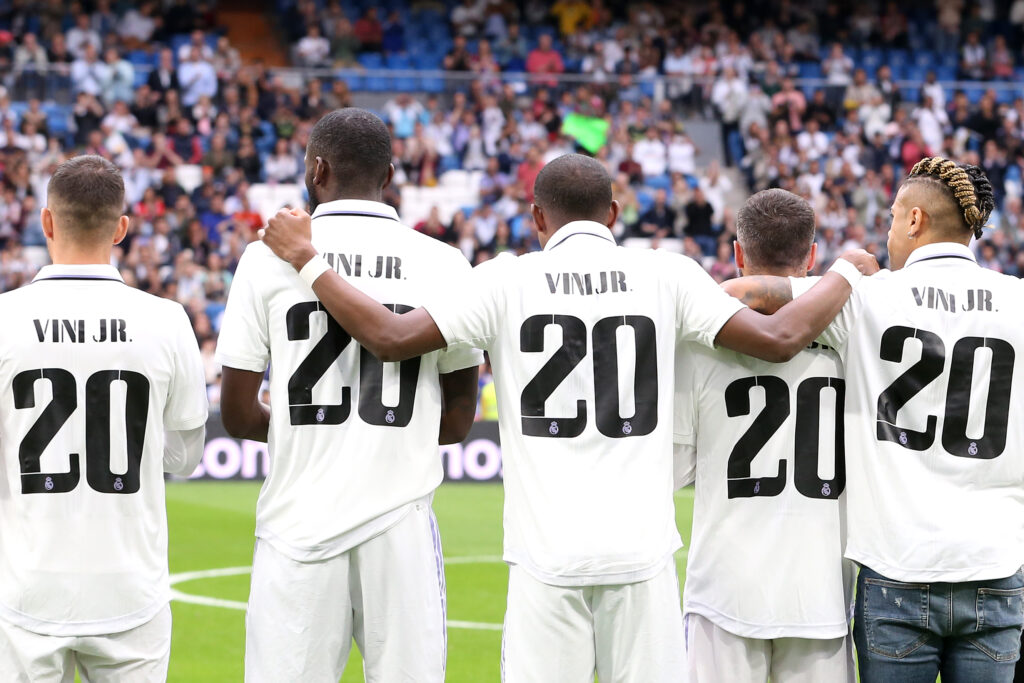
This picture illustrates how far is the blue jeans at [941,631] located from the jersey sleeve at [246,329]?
2.12 metres

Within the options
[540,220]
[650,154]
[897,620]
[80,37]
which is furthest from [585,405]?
[80,37]

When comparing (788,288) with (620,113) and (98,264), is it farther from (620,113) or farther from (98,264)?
(620,113)

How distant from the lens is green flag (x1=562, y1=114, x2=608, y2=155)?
23469 mm

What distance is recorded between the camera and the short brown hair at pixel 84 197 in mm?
4137

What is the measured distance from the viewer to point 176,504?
13523 millimetres

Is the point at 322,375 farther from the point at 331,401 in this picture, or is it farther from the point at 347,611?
the point at 347,611

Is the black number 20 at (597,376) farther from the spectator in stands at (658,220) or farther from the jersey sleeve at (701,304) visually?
the spectator in stands at (658,220)

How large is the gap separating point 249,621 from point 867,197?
2097 cm

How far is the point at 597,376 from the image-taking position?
4066mm

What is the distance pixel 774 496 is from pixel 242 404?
69.8 inches

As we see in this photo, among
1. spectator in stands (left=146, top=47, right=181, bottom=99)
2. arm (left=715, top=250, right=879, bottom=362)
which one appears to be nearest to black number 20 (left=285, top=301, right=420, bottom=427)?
arm (left=715, top=250, right=879, bottom=362)

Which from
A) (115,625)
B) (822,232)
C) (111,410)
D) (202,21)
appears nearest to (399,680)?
(115,625)

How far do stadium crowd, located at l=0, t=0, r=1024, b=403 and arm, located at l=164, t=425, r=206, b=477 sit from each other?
13.4 m

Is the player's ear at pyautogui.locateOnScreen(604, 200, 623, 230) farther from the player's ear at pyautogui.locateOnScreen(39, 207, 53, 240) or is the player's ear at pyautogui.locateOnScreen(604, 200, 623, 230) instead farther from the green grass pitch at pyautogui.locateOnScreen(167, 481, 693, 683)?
the green grass pitch at pyautogui.locateOnScreen(167, 481, 693, 683)
